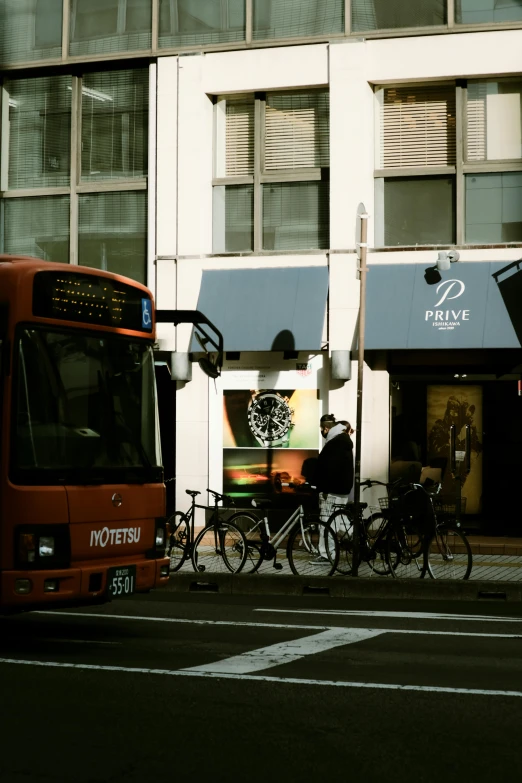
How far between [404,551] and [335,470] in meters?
1.75

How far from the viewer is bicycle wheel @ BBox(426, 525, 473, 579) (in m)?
14.4

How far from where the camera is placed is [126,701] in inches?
283

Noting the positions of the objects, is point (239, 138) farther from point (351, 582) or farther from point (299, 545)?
point (351, 582)

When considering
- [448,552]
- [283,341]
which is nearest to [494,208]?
[283,341]

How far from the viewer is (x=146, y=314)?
10.0m

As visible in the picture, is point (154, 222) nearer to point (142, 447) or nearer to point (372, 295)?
point (372, 295)

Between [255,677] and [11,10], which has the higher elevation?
[11,10]

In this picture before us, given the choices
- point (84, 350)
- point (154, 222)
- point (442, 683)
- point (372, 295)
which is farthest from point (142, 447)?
point (154, 222)

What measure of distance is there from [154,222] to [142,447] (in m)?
11.2

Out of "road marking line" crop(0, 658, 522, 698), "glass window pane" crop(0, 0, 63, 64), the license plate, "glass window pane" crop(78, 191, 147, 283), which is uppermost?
"glass window pane" crop(0, 0, 63, 64)

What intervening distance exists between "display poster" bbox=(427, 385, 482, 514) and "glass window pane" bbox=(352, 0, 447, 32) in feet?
19.9

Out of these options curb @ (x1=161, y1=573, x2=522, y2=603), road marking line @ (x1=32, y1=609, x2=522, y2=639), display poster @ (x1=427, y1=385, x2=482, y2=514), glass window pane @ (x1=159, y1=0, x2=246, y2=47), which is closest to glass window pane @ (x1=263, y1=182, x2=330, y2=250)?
glass window pane @ (x1=159, y1=0, x2=246, y2=47)

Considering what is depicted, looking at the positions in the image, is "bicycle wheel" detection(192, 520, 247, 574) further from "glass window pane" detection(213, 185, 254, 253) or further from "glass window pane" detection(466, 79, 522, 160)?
"glass window pane" detection(466, 79, 522, 160)

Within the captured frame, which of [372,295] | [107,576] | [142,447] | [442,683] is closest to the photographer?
[442,683]
